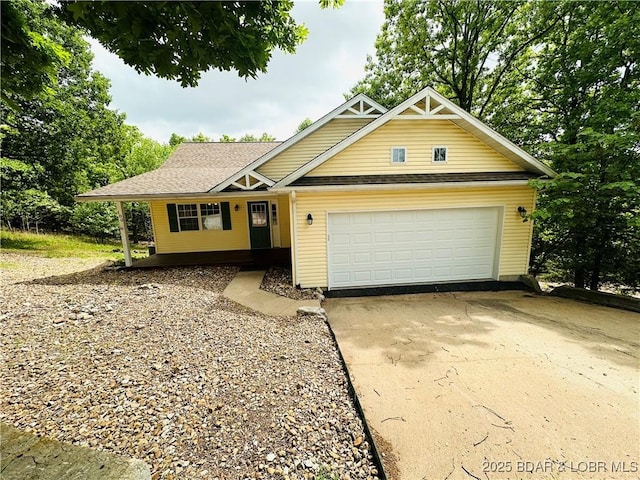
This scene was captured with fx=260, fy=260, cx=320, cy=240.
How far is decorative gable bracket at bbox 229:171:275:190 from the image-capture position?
7.95 m

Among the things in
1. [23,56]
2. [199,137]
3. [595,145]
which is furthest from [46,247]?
[199,137]

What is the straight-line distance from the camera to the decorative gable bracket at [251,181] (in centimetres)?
795

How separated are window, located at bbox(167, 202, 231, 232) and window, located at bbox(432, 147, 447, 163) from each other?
26.0 feet

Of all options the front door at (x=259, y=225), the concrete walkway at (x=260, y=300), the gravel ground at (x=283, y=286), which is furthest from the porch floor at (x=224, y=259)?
the concrete walkway at (x=260, y=300)

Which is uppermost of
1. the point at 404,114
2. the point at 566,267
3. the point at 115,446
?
the point at 404,114

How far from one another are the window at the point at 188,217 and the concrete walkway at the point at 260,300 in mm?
4759

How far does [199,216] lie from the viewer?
1076 centimetres

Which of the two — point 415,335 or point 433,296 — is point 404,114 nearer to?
point 433,296

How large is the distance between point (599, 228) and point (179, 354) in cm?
1095

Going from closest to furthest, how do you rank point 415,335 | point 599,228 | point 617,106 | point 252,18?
1. point 252,18
2. point 415,335
3. point 617,106
4. point 599,228

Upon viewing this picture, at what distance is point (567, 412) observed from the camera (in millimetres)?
2924

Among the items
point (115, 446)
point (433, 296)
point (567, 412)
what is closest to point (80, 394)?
point (115, 446)

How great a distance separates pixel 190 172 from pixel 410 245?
30.9 ft

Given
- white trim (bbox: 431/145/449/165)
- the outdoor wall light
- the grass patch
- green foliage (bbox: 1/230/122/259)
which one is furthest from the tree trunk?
green foliage (bbox: 1/230/122/259)
